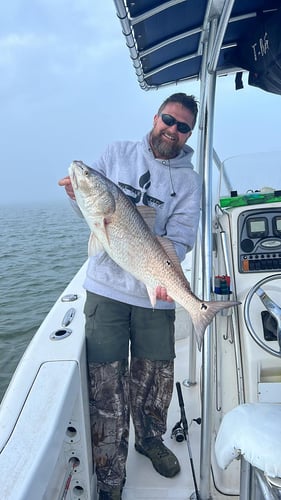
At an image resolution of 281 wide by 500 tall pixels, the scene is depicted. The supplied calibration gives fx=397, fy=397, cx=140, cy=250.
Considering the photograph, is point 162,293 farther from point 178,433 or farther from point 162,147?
point 178,433

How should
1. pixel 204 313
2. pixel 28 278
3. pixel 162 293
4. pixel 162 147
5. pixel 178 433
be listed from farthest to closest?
pixel 28 278 → pixel 178 433 → pixel 162 147 → pixel 162 293 → pixel 204 313

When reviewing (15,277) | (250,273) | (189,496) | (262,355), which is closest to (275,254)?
(250,273)

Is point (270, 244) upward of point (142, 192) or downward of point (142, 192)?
downward

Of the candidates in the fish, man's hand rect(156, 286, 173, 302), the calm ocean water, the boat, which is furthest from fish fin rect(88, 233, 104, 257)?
the calm ocean water

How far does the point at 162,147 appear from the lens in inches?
91.4

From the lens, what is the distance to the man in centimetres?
229

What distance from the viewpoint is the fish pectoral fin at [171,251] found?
212 centimetres

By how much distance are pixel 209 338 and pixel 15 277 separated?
32.9 feet

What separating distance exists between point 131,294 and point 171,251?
351 millimetres

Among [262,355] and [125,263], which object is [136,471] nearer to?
[262,355]

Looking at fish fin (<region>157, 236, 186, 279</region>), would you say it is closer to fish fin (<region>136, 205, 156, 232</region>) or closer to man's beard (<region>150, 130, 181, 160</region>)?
fish fin (<region>136, 205, 156, 232</region>)

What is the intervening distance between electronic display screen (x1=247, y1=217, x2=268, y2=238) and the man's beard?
702 millimetres

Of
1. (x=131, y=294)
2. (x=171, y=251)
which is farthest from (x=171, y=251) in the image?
(x=131, y=294)

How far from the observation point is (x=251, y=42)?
254cm
